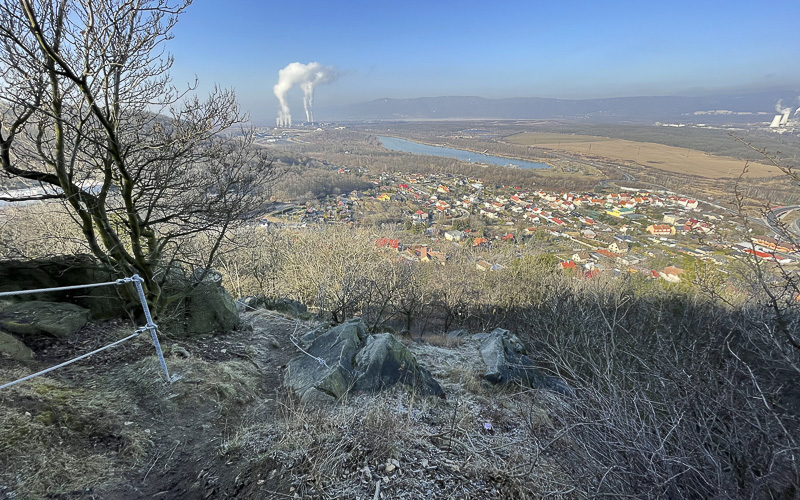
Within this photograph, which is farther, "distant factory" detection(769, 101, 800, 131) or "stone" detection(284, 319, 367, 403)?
"distant factory" detection(769, 101, 800, 131)

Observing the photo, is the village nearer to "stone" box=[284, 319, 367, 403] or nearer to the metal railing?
"stone" box=[284, 319, 367, 403]

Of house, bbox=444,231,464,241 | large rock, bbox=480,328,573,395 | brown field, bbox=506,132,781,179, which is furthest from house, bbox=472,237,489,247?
brown field, bbox=506,132,781,179

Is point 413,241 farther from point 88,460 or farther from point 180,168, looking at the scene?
point 88,460

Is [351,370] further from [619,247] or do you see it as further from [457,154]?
[457,154]

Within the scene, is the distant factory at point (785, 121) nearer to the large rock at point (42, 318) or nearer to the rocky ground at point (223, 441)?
the rocky ground at point (223, 441)

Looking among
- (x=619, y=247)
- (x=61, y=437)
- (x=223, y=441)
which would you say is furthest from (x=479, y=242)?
(x=61, y=437)

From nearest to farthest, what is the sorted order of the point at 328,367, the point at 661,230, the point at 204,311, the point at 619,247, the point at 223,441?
the point at 223,441
the point at 328,367
the point at 204,311
the point at 619,247
the point at 661,230

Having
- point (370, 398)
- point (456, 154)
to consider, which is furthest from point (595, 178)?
point (370, 398)
